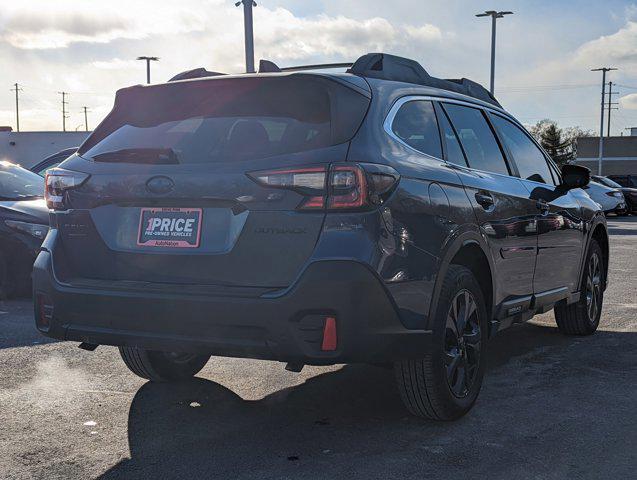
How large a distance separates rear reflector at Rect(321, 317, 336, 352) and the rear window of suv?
0.77 metres

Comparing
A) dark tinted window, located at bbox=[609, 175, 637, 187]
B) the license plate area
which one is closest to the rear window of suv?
the license plate area

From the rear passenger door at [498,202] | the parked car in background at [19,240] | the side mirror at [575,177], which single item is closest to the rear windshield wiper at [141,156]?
the rear passenger door at [498,202]

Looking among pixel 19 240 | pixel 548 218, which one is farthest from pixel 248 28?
pixel 548 218

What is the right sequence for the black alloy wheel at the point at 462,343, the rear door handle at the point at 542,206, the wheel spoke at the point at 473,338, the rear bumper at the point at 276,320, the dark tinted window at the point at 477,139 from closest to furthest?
the rear bumper at the point at 276,320 < the black alloy wheel at the point at 462,343 < the wheel spoke at the point at 473,338 < the dark tinted window at the point at 477,139 < the rear door handle at the point at 542,206

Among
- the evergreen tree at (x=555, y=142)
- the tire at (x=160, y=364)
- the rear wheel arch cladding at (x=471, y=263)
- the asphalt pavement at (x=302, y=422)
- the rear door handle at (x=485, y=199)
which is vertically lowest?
the asphalt pavement at (x=302, y=422)

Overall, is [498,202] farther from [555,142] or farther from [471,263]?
[555,142]

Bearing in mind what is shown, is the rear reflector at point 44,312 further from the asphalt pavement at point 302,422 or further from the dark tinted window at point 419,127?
the dark tinted window at point 419,127

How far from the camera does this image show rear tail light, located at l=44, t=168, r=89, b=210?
13.9 ft

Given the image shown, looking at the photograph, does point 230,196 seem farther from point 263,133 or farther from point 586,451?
point 586,451

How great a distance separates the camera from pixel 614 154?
8131cm

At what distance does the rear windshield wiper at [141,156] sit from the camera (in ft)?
13.3

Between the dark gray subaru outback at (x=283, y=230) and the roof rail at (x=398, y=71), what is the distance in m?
0.02

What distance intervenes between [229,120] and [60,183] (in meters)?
0.94

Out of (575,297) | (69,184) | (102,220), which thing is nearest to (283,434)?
(102,220)
